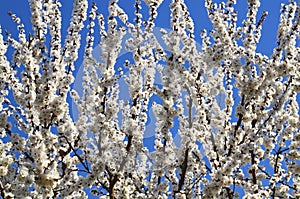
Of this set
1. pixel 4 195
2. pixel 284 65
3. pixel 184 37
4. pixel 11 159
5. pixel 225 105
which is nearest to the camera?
pixel 4 195

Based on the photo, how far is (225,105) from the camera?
8.38 m

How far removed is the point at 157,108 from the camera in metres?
7.66

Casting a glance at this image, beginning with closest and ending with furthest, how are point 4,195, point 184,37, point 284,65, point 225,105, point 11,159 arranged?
point 4,195 → point 11,159 → point 284,65 → point 184,37 → point 225,105

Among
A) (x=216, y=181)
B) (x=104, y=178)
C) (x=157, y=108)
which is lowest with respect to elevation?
(x=216, y=181)

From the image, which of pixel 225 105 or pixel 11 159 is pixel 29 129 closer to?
pixel 11 159

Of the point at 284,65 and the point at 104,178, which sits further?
the point at 104,178

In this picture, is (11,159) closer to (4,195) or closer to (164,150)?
(4,195)

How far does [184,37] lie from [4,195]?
3545mm

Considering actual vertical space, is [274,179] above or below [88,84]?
below

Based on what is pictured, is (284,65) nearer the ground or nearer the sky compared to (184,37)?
nearer the ground

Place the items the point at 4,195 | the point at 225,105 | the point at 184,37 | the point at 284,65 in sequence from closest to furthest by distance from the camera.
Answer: the point at 4,195 < the point at 284,65 < the point at 184,37 < the point at 225,105

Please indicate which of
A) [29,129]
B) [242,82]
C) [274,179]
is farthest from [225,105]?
[29,129]

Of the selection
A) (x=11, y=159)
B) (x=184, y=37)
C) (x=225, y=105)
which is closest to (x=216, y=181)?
(x=225, y=105)

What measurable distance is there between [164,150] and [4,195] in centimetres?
254
